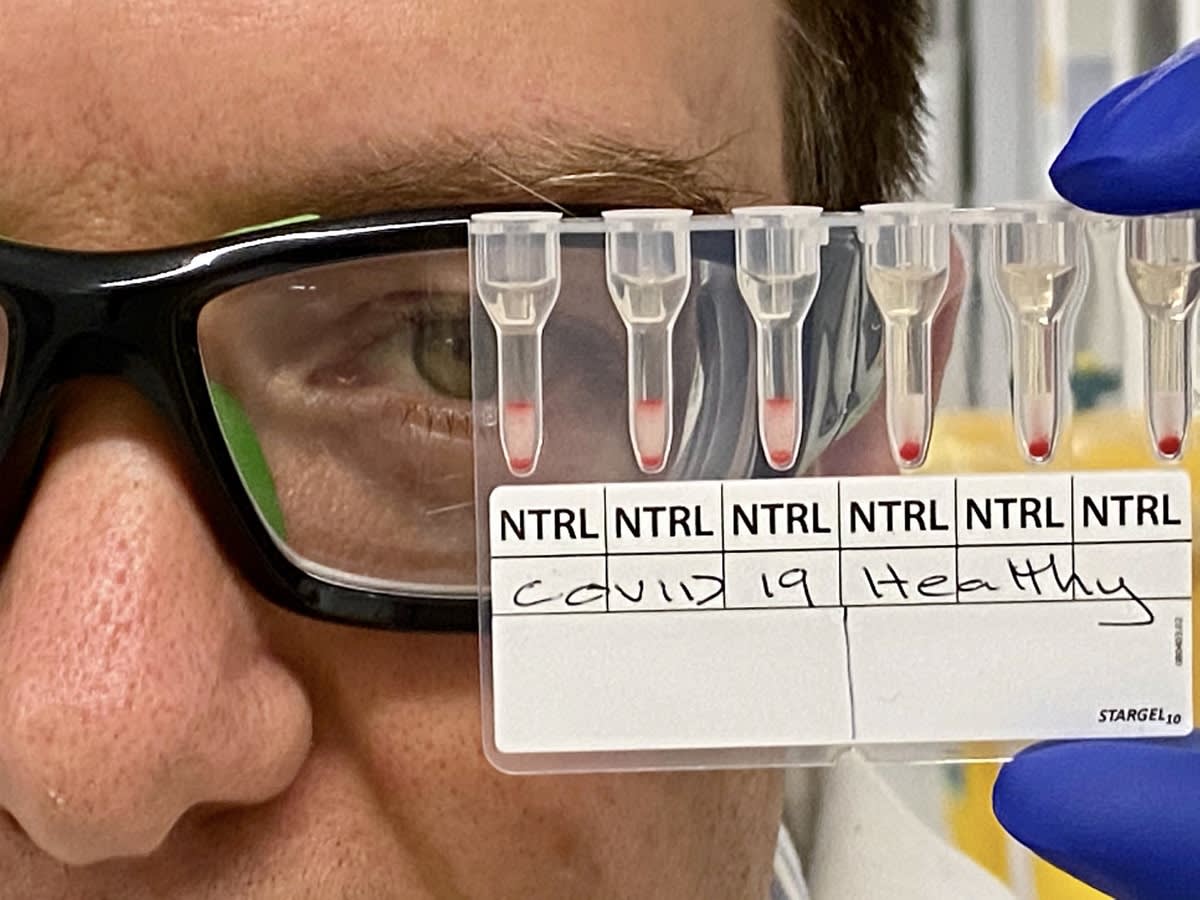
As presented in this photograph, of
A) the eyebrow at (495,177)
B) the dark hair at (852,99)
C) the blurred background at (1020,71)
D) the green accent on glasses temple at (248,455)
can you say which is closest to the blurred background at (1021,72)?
the blurred background at (1020,71)

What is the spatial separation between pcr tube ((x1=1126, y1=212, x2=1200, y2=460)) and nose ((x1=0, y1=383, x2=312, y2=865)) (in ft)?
1.02

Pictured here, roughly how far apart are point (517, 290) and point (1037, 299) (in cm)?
18

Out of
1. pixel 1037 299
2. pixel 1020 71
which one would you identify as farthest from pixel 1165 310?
pixel 1020 71

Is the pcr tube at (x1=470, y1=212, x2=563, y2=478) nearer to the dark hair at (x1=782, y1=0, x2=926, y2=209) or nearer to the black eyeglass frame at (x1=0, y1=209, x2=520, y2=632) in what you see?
the black eyeglass frame at (x1=0, y1=209, x2=520, y2=632)

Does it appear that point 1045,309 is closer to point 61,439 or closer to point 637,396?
point 637,396

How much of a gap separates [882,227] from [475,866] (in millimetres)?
274

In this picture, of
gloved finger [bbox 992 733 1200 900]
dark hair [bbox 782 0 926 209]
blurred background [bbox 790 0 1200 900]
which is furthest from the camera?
blurred background [bbox 790 0 1200 900]

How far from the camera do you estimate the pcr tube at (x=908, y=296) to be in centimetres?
46

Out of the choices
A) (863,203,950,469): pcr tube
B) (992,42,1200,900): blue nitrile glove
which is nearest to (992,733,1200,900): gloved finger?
(992,42,1200,900): blue nitrile glove

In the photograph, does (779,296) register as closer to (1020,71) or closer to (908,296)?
(908,296)

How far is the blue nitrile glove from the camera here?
1.41 feet

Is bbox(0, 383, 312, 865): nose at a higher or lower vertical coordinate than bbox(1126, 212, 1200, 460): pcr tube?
lower

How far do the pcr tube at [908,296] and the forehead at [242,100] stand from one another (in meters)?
0.13

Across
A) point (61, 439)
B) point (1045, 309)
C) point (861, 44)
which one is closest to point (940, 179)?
point (861, 44)
